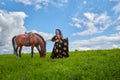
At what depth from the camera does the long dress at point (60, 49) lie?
23.6m

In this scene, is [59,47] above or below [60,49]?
above

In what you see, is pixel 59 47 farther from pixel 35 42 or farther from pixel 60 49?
pixel 35 42

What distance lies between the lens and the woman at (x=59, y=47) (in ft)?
77.6

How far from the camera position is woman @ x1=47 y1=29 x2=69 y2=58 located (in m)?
23.6

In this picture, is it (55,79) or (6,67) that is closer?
(55,79)

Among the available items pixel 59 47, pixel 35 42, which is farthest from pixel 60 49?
pixel 35 42

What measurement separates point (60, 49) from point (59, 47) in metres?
0.20

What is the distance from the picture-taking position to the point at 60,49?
77.8ft

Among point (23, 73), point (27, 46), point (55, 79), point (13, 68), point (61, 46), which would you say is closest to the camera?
point (55, 79)

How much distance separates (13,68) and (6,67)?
2.52 feet

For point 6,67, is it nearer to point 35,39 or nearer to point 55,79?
point 55,79

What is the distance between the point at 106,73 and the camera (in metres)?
14.8

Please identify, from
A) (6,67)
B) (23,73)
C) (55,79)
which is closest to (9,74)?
(23,73)

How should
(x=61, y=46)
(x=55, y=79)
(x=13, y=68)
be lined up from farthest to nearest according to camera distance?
(x=61, y=46) < (x=13, y=68) < (x=55, y=79)
